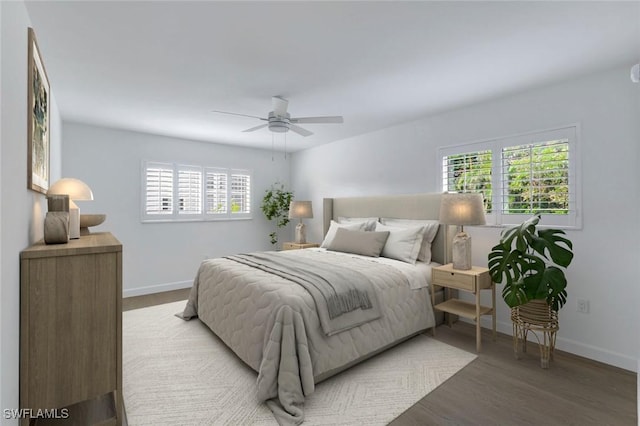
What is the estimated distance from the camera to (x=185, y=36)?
2105mm

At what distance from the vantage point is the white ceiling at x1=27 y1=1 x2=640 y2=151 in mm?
1848

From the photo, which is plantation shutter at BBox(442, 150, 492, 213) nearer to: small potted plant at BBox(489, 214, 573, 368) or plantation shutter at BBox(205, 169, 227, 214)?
small potted plant at BBox(489, 214, 573, 368)

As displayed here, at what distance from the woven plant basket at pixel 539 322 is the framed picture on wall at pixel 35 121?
3.66 m

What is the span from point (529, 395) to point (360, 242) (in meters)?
2.10

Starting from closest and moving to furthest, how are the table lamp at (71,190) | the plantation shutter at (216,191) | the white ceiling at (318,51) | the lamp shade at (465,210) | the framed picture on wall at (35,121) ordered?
the framed picture on wall at (35,121) → the white ceiling at (318,51) → the table lamp at (71,190) → the lamp shade at (465,210) → the plantation shutter at (216,191)

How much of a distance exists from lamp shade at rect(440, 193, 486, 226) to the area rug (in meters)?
1.20

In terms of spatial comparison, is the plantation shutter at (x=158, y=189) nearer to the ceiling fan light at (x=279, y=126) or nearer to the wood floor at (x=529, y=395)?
the ceiling fan light at (x=279, y=126)

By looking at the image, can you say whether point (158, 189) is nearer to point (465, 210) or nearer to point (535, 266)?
point (465, 210)

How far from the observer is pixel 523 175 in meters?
3.15

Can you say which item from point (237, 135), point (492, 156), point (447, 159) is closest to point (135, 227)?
point (237, 135)

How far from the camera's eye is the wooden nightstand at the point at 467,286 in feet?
9.31

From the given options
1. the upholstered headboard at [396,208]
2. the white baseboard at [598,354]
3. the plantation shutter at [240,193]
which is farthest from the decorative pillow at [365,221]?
the white baseboard at [598,354]

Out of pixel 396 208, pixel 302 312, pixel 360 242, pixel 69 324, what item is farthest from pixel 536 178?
pixel 69 324

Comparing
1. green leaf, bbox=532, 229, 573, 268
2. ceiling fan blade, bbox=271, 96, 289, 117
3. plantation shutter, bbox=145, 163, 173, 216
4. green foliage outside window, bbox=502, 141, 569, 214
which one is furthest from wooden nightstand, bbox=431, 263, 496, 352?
plantation shutter, bbox=145, 163, 173, 216
